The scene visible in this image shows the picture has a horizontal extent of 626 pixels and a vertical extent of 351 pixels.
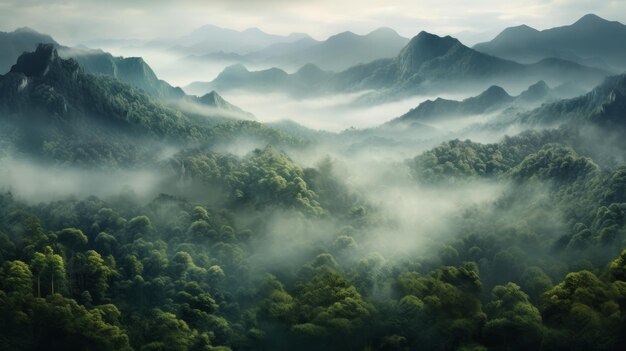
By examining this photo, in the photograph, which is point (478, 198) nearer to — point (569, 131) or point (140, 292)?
point (569, 131)

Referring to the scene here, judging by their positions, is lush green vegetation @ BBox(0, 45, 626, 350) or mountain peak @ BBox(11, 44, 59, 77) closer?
lush green vegetation @ BBox(0, 45, 626, 350)

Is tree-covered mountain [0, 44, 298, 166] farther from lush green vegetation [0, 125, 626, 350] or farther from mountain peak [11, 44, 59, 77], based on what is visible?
lush green vegetation [0, 125, 626, 350]

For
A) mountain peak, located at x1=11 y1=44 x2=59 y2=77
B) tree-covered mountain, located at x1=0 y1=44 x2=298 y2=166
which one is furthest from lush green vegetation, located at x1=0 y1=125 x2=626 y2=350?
mountain peak, located at x1=11 y1=44 x2=59 y2=77

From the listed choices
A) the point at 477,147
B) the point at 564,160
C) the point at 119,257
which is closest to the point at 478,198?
the point at 564,160

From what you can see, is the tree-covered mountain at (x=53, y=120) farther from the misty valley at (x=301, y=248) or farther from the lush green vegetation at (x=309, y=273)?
the lush green vegetation at (x=309, y=273)

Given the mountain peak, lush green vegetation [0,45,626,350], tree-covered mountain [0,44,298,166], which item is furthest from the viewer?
the mountain peak

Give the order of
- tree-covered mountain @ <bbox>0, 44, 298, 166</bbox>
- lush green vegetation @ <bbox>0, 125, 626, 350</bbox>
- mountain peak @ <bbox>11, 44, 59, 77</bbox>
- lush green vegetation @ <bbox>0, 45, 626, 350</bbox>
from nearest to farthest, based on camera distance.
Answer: lush green vegetation @ <bbox>0, 125, 626, 350</bbox>, lush green vegetation @ <bbox>0, 45, 626, 350</bbox>, tree-covered mountain @ <bbox>0, 44, 298, 166</bbox>, mountain peak @ <bbox>11, 44, 59, 77</bbox>

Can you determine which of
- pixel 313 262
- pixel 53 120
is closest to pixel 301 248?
pixel 313 262

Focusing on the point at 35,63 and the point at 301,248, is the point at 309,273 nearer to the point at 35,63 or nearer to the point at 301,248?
the point at 301,248
